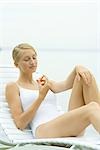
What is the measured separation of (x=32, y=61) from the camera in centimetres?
235

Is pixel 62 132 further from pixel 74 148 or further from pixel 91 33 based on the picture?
pixel 91 33

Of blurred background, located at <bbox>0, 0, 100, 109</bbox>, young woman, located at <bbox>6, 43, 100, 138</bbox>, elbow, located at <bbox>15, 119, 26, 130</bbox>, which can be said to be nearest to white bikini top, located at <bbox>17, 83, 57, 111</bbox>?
young woman, located at <bbox>6, 43, 100, 138</bbox>

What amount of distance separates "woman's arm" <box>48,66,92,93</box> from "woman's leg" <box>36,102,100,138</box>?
0.24m

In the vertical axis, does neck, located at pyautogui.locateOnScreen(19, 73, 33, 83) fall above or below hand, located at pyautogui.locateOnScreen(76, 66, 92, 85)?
below

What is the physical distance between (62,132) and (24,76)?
1.79 ft

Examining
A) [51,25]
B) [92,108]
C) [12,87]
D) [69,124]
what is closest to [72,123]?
[69,124]

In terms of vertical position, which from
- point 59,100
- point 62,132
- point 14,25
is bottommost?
point 59,100

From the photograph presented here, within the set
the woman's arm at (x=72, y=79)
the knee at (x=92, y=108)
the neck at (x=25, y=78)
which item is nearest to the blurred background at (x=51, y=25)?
the neck at (x=25, y=78)

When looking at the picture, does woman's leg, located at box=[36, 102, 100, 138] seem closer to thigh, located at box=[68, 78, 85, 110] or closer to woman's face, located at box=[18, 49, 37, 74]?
thigh, located at box=[68, 78, 85, 110]

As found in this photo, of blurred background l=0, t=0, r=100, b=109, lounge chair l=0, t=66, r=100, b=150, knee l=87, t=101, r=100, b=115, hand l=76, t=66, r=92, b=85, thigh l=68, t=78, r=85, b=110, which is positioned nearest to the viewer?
lounge chair l=0, t=66, r=100, b=150

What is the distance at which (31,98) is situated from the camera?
2.31m

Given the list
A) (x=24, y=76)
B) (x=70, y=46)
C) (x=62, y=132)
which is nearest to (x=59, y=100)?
(x=70, y=46)

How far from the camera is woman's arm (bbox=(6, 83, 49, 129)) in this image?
2172 mm

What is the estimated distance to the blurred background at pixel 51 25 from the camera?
3880 millimetres
